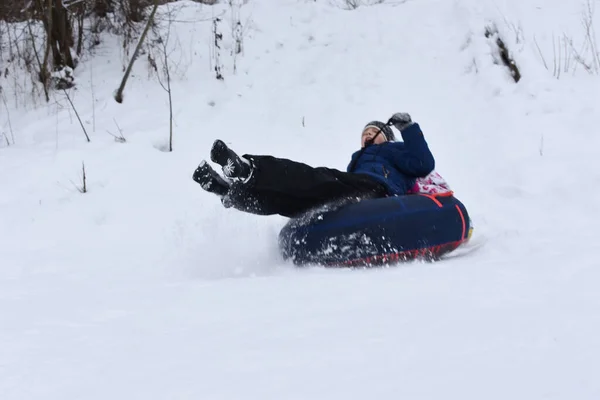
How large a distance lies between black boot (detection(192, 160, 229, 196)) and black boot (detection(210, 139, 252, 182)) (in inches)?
4.7

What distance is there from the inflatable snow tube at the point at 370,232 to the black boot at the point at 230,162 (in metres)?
0.43

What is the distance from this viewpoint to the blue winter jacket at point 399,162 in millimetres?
3664

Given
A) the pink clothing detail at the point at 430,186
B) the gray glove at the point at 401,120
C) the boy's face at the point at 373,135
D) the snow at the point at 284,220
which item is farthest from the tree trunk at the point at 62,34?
the pink clothing detail at the point at 430,186

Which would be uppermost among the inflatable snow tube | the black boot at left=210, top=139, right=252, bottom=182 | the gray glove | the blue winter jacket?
the gray glove

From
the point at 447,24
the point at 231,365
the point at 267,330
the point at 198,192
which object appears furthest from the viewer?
the point at 447,24

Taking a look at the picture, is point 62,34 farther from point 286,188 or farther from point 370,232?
point 370,232

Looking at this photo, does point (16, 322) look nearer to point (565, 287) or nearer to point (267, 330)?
point (267, 330)

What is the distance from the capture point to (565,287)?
95.3 inches

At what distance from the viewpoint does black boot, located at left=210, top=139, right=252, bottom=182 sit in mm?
3085

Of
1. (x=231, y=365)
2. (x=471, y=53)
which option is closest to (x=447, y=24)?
(x=471, y=53)

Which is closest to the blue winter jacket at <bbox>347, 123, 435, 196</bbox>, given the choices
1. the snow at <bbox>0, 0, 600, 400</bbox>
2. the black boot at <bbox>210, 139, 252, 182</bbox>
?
the snow at <bbox>0, 0, 600, 400</bbox>

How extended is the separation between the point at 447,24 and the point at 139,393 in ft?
20.6

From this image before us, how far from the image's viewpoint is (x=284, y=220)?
4605 millimetres

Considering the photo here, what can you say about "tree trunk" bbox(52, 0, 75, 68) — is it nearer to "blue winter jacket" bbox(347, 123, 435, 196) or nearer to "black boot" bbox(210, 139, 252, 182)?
"blue winter jacket" bbox(347, 123, 435, 196)
